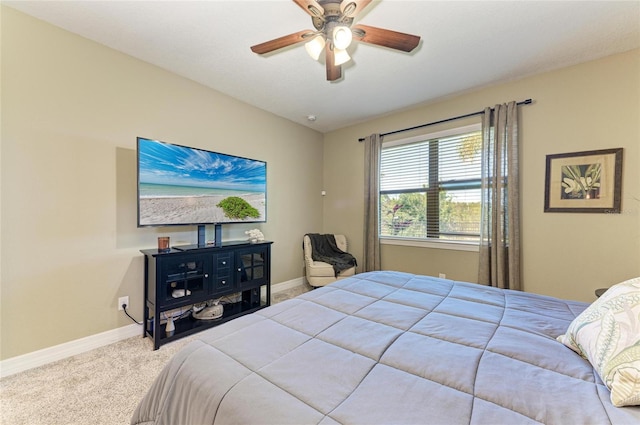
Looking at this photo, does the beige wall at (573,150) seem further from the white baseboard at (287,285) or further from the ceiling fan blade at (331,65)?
the white baseboard at (287,285)

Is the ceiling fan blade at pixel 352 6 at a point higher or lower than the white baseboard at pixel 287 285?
higher

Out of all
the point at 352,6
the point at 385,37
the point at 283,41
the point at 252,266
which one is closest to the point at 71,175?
the point at 252,266

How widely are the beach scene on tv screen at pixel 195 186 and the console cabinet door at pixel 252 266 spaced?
0.45m

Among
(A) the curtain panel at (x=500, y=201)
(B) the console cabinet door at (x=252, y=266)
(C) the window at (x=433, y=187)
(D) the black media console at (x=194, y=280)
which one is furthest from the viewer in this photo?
(C) the window at (x=433, y=187)

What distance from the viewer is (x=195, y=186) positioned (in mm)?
2781

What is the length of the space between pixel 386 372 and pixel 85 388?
2.14 m

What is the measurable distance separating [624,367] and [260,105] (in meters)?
3.89

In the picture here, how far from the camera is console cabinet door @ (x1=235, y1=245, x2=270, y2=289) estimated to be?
116 inches

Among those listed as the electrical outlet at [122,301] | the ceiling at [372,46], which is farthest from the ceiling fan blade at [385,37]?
the electrical outlet at [122,301]

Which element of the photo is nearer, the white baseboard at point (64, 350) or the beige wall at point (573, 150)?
the white baseboard at point (64, 350)

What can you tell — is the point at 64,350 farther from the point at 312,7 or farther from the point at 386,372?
the point at 312,7

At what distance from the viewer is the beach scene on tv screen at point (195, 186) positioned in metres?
2.41

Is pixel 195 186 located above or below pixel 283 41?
below

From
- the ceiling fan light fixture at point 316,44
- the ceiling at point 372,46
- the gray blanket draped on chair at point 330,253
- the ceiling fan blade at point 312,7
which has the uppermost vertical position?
the ceiling at point 372,46
